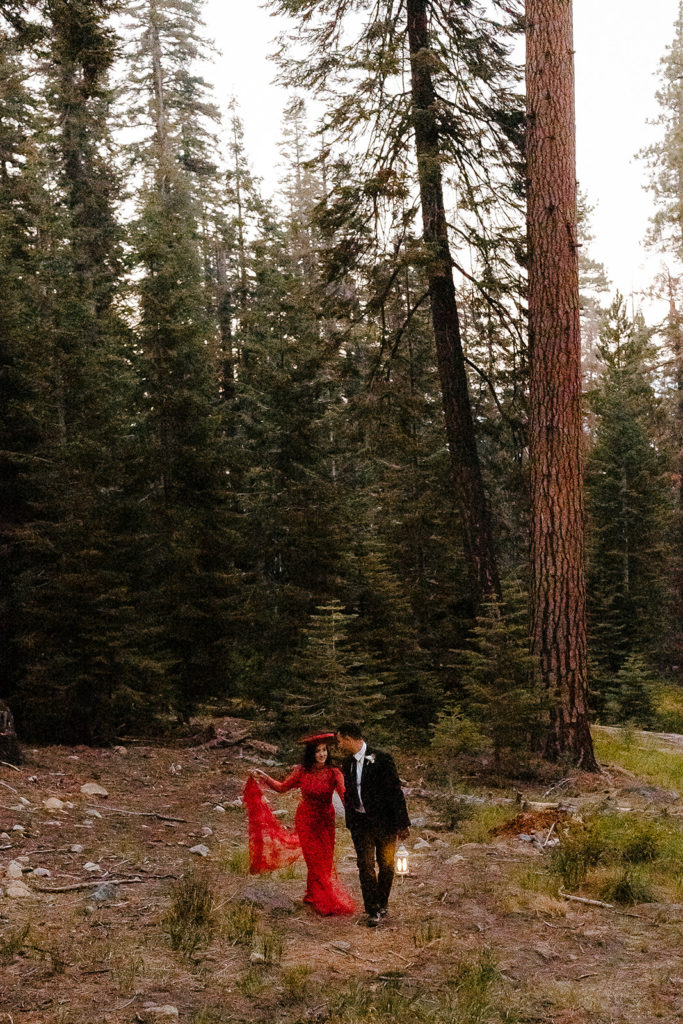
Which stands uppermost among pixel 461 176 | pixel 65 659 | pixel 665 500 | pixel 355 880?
pixel 461 176

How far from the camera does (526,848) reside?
25.4 ft

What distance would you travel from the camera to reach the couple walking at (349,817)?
6207mm

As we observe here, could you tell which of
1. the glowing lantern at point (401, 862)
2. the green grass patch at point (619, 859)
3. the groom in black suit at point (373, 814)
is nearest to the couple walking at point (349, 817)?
the groom in black suit at point (373, 814)

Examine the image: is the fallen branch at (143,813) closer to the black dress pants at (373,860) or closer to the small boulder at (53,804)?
the small boulder at (53,804)

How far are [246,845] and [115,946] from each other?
9.32 ft

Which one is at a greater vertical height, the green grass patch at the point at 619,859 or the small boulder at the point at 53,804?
the small boulder at the point at 53,804

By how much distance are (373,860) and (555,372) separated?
269 inches

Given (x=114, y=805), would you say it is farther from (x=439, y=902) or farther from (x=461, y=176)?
(x=461, y=176)

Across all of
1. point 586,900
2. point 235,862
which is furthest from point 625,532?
point 235,862

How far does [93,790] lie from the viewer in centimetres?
929

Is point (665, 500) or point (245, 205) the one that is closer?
point (665, 500)

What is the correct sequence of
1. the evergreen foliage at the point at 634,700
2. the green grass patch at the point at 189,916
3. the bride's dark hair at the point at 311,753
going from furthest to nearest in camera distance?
the evergreen foliage at the point at 634,700 → the bride's dark hair at the point at 311,753 → the green grass patch at the point at 189,916

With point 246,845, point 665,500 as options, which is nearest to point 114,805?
point 246,845

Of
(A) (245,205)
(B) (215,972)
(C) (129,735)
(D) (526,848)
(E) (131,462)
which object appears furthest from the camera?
(A) (245,205)
